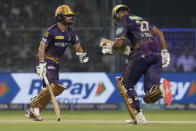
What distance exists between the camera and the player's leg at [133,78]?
38.9 feet

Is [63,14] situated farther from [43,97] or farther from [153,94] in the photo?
[153,94]

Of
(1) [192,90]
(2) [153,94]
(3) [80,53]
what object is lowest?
(1) [192,90]

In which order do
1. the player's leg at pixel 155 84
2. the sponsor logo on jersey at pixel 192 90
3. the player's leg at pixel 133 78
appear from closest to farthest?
the player's leg at pixel 155 84 → the player's leg at pixel 133 78 → the sponsor logo on jersey at pixel 192 90

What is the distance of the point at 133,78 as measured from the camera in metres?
12.0

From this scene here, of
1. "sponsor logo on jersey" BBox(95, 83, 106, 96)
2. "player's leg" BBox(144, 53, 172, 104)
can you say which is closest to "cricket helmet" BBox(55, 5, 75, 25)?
"player's leg" BBox(144, 53, 172, 104)

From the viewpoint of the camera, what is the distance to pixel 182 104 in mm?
18062

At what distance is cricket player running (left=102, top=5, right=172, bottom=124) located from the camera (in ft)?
38.4

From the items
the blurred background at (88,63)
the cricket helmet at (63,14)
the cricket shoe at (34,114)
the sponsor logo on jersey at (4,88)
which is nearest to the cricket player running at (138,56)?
the cricket helmet at (63,14)

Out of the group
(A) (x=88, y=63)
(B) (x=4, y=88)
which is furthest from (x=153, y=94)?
(B) (x=4, y=88)

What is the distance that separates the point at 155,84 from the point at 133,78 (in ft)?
1.53

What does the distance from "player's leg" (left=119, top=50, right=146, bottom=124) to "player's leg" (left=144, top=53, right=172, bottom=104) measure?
0.55 feet

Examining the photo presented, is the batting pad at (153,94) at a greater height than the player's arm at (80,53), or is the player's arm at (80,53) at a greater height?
the player's arm at (80,53)

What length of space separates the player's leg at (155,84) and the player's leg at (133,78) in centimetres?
17

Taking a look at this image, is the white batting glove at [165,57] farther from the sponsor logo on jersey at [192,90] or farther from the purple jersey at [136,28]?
the sponsor logo on jersey at [192,90]
